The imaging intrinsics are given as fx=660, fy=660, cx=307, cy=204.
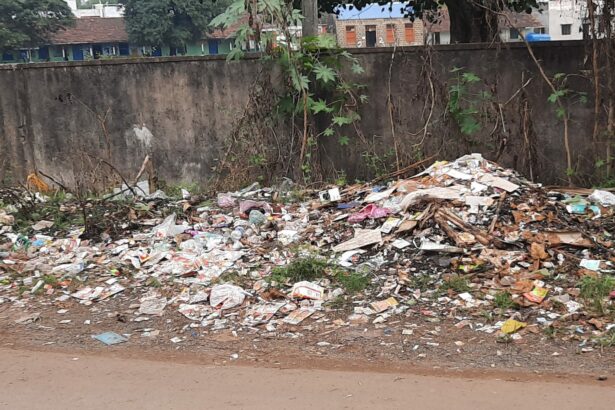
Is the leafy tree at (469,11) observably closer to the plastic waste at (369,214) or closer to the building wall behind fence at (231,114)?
the building wall behind fence at (231,114)

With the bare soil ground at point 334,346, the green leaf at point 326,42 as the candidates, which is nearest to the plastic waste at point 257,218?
the bare soil ground at point 334,346

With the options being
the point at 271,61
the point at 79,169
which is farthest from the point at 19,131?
the point at 271,61

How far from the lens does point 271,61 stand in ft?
26.9

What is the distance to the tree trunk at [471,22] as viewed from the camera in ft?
26.0

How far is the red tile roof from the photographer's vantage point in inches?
1937

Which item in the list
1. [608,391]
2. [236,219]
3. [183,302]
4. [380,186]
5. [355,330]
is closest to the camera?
[608,391]

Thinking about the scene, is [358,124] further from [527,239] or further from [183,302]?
[183,302]

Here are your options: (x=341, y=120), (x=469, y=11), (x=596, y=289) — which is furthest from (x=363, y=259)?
(x=469, y=11)

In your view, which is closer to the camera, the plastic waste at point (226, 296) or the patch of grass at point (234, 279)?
the plastic waste at point (226, 296)

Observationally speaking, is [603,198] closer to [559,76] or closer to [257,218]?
[559,76]

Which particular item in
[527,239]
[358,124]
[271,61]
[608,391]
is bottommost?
[608,391]

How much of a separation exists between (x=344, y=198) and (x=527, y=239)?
2244 millimetres

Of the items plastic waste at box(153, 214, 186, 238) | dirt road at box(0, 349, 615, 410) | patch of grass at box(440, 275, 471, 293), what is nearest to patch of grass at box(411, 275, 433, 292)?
patch of grass at box(440, 275, 471, 293)

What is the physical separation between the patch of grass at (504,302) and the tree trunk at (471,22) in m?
4.09
